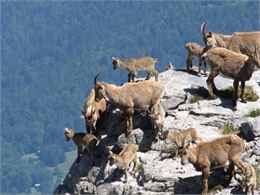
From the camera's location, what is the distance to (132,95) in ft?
99.0

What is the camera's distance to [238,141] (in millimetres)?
25516

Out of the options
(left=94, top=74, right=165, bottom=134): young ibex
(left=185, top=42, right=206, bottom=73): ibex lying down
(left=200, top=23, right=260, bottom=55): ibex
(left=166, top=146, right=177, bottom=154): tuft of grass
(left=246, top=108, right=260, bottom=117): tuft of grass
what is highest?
(left=200, top=23, right=260, bottom=55): ibex

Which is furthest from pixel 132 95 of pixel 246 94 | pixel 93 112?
pixel 246 94

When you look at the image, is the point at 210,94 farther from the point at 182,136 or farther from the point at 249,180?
the point at 249,180

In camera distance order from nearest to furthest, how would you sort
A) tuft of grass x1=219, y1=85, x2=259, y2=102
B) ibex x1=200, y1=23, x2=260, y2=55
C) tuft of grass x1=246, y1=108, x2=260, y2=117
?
tuft of grass x1=246, y1=108, x2=260, y2=117, tuft of grass x1=219, y1=85, x2=259, y2=102, ibex x1=200, y1=23, x2=260, y2=55

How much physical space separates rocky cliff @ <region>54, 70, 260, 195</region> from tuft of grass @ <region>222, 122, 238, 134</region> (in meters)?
0.12

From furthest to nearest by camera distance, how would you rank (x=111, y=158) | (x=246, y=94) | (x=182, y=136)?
(x=246, y=94) < (x=111, y=158) < (x=182, y=136)

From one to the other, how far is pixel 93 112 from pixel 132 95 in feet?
6.70

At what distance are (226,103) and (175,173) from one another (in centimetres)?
468

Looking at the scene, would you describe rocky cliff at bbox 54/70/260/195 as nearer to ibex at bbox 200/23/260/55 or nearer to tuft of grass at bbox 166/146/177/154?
tuft of grass at bbox 166/146/177/154

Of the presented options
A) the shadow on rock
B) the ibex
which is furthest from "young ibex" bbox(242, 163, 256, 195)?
the ibex

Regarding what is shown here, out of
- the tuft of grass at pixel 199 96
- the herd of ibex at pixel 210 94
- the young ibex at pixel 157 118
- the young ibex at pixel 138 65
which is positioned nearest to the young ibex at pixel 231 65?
the herd of ibex at pixel 210 94

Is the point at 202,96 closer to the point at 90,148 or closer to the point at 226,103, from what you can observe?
the point at 226,103

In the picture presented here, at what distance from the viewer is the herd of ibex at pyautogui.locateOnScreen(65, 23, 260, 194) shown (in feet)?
84.1
